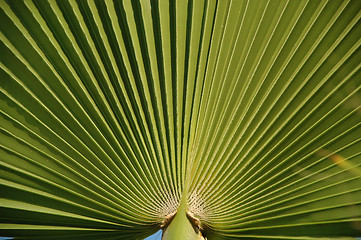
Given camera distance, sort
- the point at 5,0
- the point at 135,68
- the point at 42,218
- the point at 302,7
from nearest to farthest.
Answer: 1. the point at 5,0
2. the point at 302,7
3. the point at 135,68
4. the point at 42,218

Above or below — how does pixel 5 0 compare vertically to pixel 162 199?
above

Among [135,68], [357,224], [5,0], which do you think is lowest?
[357,224]

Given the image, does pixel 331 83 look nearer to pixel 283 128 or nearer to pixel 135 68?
pixel 283 128

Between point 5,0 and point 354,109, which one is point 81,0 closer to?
point 5,0

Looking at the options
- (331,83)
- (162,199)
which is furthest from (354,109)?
(162,199)

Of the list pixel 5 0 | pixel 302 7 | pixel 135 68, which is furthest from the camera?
pixel 135 68

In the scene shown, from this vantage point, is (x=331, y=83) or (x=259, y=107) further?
(x=259, y=107)
